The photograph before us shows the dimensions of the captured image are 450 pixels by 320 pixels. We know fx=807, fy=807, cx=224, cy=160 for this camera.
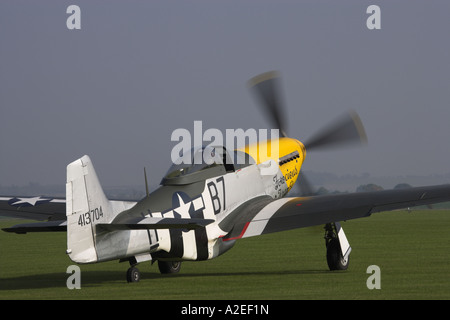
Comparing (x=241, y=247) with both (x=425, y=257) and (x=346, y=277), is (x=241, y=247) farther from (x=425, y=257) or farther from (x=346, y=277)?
(x=346, y=277)

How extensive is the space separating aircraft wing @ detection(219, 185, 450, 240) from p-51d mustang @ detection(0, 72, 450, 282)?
0.02 meters

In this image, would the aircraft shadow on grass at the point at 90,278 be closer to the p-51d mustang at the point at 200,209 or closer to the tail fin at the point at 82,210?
the p-51d mustang at the point at 200,209

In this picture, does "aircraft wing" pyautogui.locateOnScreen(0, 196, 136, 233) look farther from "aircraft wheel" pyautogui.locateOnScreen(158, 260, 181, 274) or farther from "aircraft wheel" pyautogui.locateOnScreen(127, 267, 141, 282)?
"aircraft wheel" pyautogui.locateOnScreen(127, 267, 141, 282)

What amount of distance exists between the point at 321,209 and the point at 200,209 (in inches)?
93.8

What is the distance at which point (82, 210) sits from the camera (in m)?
13.0

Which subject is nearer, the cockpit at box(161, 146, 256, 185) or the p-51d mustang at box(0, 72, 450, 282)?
the p-51d mustang at box(0, 72, 450, 282)

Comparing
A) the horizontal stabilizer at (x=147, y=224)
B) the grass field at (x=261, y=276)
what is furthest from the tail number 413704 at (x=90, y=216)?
the grass field at (x=261, y=276)

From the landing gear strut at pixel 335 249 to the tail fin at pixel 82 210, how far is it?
5312 millimetres

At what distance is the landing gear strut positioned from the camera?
16.5 metres

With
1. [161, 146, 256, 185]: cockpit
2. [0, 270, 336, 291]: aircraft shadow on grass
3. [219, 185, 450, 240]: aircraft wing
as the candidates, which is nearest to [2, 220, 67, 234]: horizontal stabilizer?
[0, 270, 336, 291]: aircraft shadow on grass

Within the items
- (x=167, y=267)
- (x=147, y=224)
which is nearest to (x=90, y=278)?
(x=167, y=267)

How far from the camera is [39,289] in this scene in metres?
14.2

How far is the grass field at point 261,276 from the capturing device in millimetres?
12867

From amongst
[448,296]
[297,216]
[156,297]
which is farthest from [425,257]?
[156,297]
